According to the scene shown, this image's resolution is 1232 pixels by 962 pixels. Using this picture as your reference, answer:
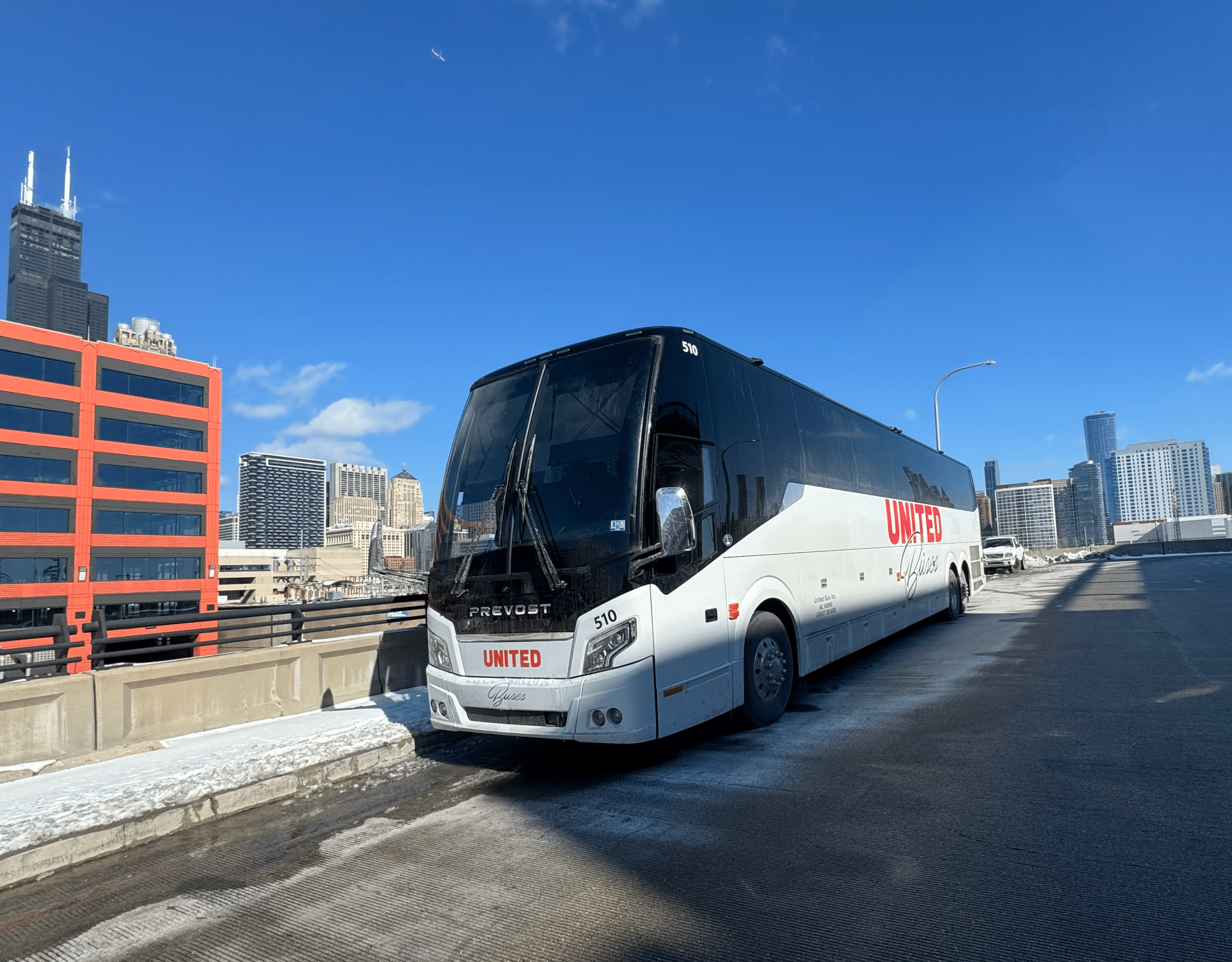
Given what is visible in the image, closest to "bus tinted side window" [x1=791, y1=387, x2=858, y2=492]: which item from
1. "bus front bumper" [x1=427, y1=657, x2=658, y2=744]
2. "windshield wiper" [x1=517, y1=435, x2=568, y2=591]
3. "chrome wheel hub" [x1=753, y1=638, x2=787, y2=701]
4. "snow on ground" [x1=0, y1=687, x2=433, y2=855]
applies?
"chrome wheel hub" [x1=753, y1=638, x2=787, y2=701]

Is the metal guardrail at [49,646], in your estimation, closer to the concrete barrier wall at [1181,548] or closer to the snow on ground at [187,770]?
the snow on ground at [187,770]

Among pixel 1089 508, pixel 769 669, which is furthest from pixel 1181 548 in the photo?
pixel 1089 508

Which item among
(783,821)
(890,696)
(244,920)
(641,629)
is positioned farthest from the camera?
(890,696)

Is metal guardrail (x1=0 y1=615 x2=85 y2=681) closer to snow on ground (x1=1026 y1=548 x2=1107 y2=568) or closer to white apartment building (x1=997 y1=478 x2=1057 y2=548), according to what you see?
snow on ground (x1=1026 y1=548 x2=1107 y2=568)

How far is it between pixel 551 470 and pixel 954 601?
524 inches

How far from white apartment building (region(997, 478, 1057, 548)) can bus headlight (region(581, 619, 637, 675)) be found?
388 ft

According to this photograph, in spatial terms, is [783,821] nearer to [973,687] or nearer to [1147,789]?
[1147,789]

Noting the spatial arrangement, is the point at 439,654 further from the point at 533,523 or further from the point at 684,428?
the point at 684,428

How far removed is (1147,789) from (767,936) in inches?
124

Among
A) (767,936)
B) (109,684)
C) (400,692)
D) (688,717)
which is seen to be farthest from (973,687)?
(109,684)

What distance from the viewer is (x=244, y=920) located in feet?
12.1

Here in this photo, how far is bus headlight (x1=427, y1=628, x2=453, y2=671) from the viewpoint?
643 cm

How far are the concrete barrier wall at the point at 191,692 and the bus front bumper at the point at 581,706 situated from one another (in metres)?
3.63

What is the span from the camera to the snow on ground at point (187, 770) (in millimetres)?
5062
